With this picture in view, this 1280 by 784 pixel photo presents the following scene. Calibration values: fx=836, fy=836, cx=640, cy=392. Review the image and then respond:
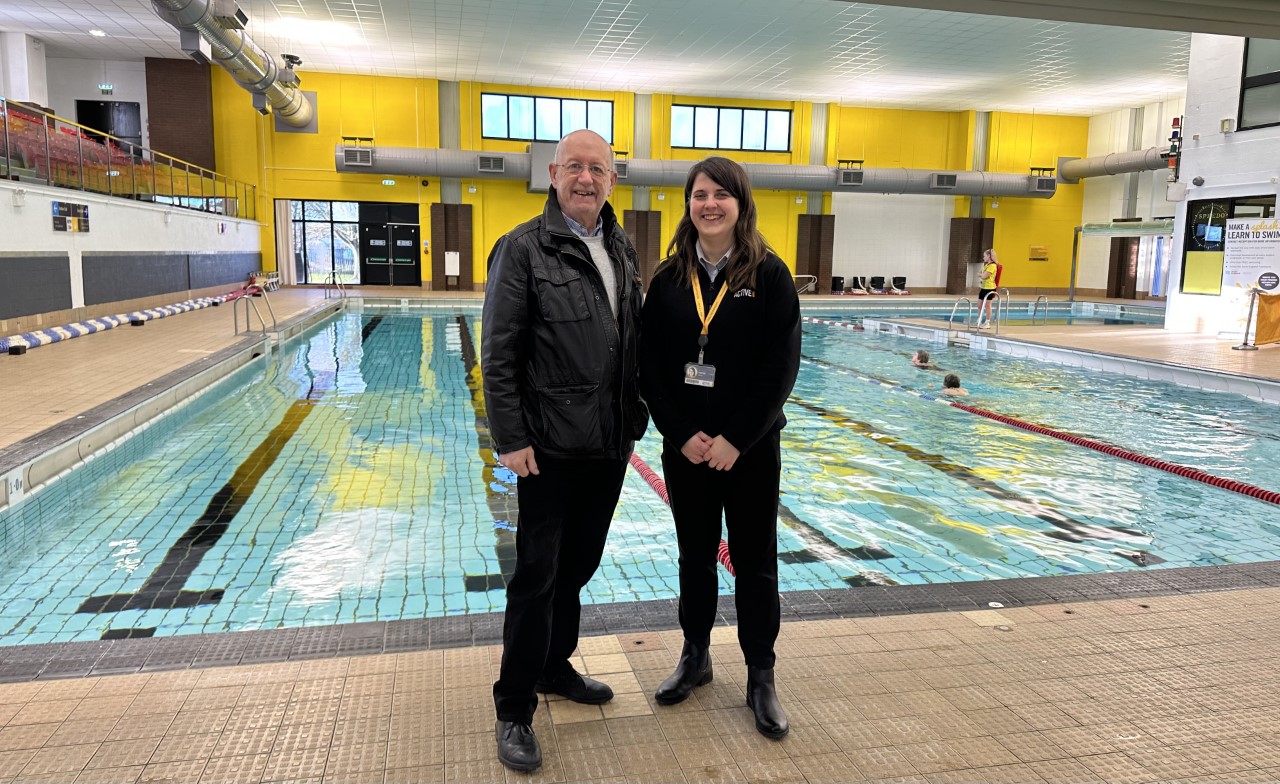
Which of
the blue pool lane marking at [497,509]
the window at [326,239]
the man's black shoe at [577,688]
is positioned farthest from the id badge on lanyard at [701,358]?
the window at [326,239]

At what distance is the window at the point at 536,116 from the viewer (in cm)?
2220

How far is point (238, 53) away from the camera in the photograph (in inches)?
498

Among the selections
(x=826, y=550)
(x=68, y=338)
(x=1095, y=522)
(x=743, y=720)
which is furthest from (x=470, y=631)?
(x=68, y=338)

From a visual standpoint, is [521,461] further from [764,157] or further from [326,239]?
[764,157]

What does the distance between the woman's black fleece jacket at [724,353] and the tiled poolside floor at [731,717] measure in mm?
730

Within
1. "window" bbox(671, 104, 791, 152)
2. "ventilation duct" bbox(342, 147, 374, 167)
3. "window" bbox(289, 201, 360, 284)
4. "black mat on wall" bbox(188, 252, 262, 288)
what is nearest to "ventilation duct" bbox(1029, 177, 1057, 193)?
"window" bbox(671, 104, 791, 152)

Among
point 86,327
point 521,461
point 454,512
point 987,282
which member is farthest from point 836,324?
point 521,461

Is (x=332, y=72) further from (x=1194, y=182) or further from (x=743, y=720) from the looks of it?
(x=743, y=720)

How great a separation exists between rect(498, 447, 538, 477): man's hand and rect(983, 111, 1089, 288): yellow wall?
25807 millimetres

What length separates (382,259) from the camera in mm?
22594

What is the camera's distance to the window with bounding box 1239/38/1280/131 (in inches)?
474

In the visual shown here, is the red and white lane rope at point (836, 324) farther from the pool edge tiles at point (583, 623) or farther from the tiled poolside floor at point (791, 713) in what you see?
the tiled poolside floor at point (791, 713)

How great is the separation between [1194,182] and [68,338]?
16048 mm

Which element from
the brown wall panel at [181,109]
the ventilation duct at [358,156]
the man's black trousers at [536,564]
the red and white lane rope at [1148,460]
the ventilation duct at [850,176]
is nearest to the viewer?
the man's black trousers at [536,564]
